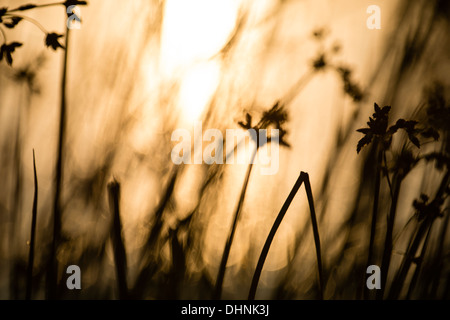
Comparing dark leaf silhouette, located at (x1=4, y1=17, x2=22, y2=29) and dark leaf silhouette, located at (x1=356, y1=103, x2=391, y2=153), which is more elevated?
dark leaf silhouette, located at (x1=4, y1=17, x2=22, y2=29)

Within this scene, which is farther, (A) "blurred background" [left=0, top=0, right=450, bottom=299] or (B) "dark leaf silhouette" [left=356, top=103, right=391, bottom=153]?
(A) "blurred background" [left=0, top=0, right=450, bottom=299]

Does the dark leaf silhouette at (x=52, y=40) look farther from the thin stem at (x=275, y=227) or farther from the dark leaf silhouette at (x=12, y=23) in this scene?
the thin stem at (x=275, y=227)

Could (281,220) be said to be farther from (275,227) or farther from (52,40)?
(52,40)

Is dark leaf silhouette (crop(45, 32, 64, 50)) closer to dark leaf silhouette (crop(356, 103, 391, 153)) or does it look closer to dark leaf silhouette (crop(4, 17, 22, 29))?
dark leaf silhouette (crop(4, 17, 22, 29))

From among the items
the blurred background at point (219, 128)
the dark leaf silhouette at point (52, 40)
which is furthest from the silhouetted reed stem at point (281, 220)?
the dark leaf silhouette at point (52, 40)

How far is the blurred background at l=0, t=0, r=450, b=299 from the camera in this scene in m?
0.78

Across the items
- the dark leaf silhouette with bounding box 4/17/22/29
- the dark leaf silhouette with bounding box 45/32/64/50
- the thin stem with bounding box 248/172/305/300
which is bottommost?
the thin stem with bounding box 248/172/305/300

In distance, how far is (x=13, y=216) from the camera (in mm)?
804

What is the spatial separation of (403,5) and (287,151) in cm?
39

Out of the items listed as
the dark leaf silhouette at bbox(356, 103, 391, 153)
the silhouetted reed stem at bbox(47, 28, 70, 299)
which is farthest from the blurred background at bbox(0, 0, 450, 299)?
the dark leaf silhouette at bbox(356, 103, 391, 153)

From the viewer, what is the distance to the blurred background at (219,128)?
0.78 m
